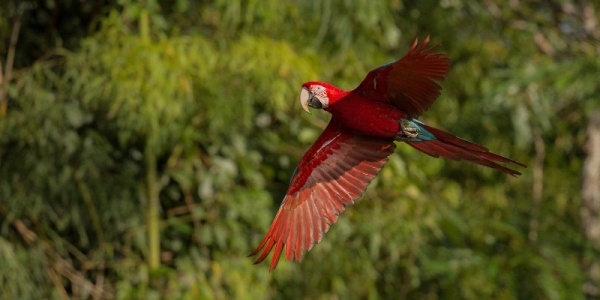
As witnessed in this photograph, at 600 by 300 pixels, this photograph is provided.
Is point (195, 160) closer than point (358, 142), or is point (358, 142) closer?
point (358, 142)

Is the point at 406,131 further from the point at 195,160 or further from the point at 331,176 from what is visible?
the point at 195,160

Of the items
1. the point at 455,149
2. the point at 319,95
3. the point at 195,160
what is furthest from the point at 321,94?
the point at 195,160

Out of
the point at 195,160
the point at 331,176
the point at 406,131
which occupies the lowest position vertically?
the point at 195,160

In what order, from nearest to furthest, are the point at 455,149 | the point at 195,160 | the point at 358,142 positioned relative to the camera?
the point at 455,149 → the point at 358,142 → the point at 195,160

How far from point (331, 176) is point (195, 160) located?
Result: 43.2 inches

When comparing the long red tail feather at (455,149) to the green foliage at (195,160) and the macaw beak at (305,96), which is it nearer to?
the macaw beak at (305,96)

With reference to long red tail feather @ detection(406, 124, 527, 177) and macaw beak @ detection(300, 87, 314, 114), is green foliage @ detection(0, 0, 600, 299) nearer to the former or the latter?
macaw beak @ detection(300, 87, 314, 114)

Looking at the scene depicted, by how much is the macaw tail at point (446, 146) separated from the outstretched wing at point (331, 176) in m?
0.10

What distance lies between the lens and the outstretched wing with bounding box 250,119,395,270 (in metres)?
2.03

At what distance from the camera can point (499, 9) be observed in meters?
4.80

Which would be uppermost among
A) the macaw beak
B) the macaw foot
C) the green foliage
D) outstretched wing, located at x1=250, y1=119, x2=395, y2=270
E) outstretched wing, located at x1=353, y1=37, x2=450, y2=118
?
outstretched wing, located at x1=353, y1=37, x2=450, y2=118

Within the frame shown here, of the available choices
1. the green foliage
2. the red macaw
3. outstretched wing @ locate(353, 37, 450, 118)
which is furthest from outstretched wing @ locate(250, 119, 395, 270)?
the green foliage

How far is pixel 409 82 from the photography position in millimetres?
1945

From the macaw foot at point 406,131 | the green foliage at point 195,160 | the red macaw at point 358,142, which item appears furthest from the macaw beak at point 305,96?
the green foliage at point 195,160
